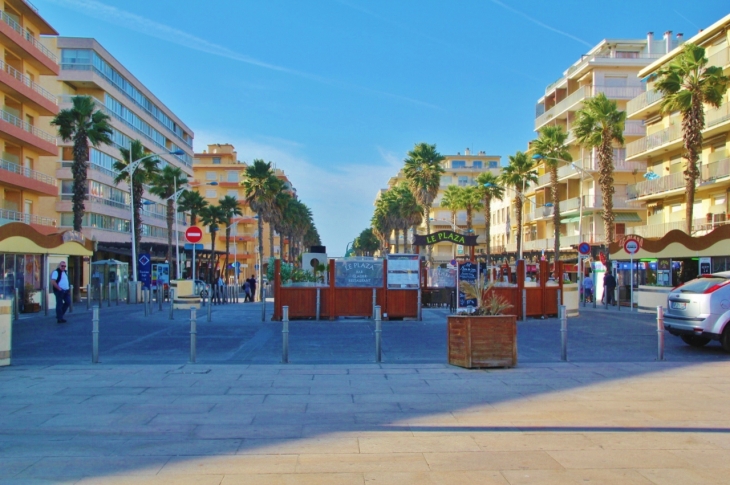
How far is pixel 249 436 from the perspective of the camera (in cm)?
714

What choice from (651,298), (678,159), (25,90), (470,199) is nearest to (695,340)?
(651,298)

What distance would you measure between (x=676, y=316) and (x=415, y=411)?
8.79 m

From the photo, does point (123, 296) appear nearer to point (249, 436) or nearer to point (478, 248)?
point (249, 436)

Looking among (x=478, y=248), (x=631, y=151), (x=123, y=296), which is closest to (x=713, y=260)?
(x=631, y=151)

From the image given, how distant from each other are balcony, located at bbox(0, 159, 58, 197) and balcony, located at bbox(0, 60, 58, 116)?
3.93 m

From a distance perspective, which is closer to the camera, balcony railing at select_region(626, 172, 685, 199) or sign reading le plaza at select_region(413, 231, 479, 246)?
sign reading le plaza at select_region(413, 231, 479, 246)

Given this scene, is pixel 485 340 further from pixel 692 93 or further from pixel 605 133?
pixel 605 133

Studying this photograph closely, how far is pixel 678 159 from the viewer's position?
4194 cm

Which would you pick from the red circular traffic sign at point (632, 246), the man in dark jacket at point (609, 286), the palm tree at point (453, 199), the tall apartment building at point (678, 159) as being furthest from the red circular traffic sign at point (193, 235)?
the palm tree at point (453, 199)

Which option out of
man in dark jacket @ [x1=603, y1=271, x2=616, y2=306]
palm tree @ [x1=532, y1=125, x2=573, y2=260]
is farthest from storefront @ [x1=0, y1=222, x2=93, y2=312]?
palm tree @ [x1=532, y1=125, x2=573, y2=260]

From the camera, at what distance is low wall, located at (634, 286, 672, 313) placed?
25531mm

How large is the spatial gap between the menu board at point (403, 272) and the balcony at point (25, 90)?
84.6 ft

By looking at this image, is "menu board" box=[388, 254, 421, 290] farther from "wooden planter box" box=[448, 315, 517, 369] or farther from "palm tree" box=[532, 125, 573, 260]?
"palm tree" box=[532, 125, 573, 260]

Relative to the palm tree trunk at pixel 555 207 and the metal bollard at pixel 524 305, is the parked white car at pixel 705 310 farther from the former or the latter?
the palm tree trunk at pixel 555 207
